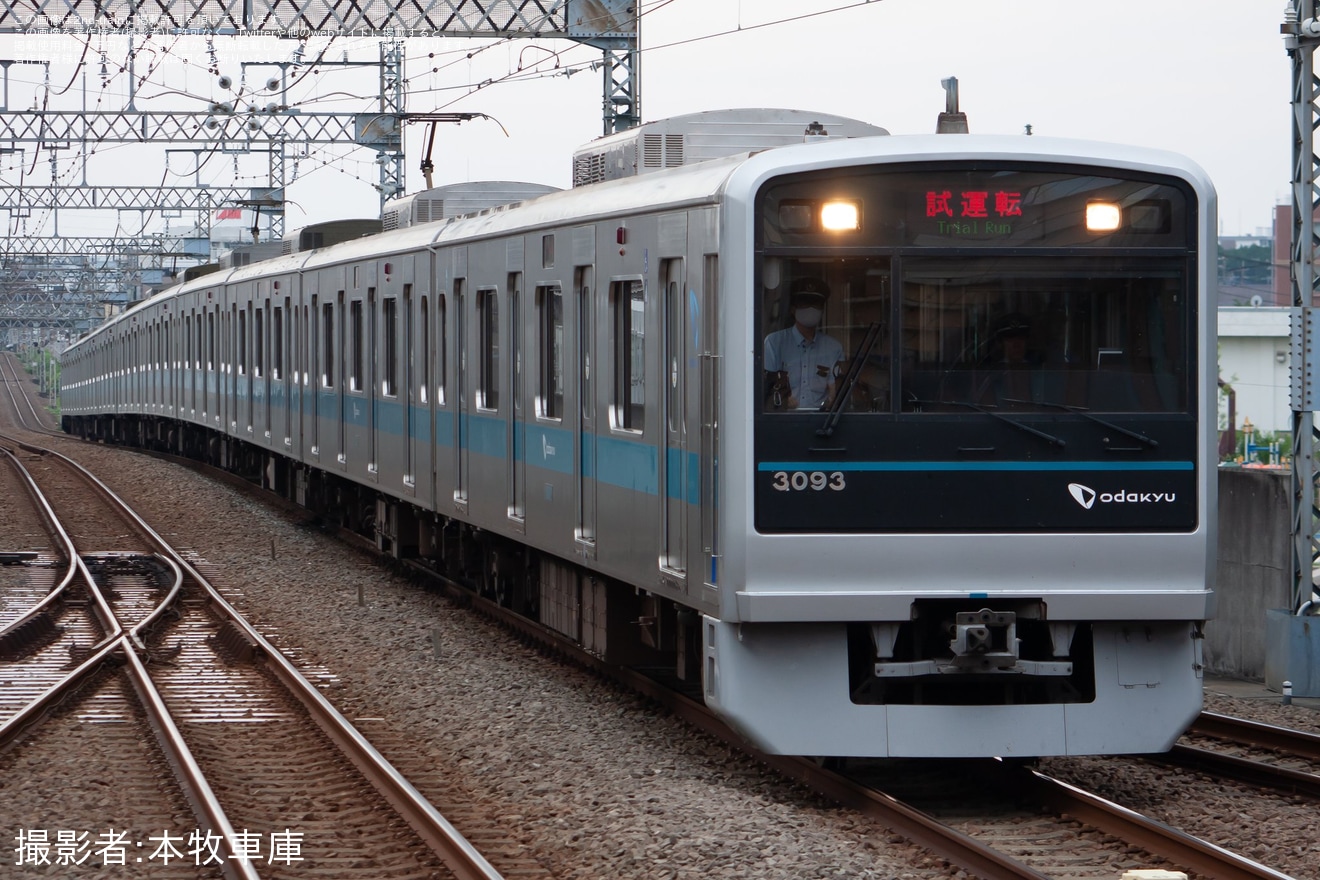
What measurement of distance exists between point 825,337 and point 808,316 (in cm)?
11

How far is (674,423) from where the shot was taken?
8.48m

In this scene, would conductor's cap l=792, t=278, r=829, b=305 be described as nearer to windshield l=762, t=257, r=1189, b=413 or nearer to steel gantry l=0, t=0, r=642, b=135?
windshield l=762, t=257, r=1189, b=413

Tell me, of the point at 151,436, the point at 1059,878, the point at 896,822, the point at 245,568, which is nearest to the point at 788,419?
the point at 896,822

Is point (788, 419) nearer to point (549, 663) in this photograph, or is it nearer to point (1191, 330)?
point (1191, 330)

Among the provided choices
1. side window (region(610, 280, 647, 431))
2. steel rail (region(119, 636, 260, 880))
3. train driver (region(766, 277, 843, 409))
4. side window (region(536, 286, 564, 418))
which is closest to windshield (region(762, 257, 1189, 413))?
train driver (region(766, 277, 843, 409))

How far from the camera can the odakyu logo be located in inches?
300

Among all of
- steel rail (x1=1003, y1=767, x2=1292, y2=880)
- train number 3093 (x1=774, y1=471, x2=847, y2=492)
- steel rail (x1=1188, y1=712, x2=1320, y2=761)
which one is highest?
train number 3093 (x1=774, y1=471, x2=847, y2=492)

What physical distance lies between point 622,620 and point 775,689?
8.94 ft

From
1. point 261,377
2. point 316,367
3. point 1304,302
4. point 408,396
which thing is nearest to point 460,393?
point 408,396

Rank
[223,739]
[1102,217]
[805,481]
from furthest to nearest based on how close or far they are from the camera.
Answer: [223,739] → [1102,217] → [805,481]

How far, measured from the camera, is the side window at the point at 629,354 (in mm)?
9031

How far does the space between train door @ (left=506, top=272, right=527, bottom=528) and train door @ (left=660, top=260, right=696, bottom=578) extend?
9.46 ft

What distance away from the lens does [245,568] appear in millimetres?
17125

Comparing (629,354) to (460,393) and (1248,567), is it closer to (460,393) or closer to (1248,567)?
(460,393)
